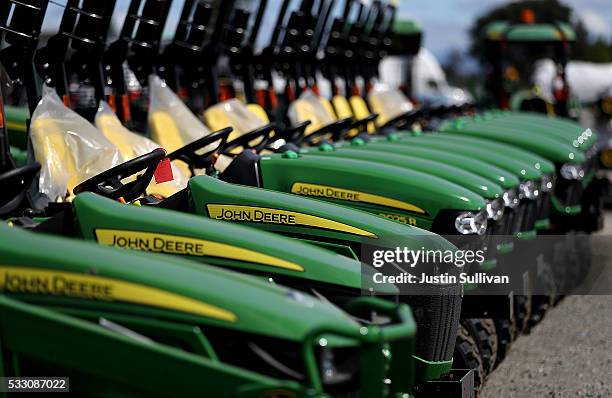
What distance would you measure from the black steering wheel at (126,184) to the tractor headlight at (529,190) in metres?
2.71

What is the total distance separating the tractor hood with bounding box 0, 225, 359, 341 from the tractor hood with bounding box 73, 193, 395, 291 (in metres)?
0.35

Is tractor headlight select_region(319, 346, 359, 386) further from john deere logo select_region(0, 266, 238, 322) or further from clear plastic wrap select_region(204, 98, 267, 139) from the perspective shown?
clear plastic wrap select_region(204, 98, 267, 139)

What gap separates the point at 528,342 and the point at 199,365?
168 inches

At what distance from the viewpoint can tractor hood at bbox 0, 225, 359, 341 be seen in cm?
308

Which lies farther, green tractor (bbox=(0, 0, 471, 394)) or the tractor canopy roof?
the tractor canopy roof

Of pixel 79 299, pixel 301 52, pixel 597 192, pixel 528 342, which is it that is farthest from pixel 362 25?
pixel 79 299

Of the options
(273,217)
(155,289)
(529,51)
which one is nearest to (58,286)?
(155,289)

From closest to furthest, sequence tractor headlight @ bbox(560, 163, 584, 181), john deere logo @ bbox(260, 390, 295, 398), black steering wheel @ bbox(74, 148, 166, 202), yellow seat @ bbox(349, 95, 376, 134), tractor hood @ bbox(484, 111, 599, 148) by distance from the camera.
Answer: john deere logo @ bbox(260, 390, 295, 398), black steering wheel @ bbox(74, 148, 166, 202), tractor headlight @ bbox(560, 163, 584, 181), tractor hood @ bbox(484, 111, 599, 148), yellow seat @ bbox(349, 95, 376, 134)

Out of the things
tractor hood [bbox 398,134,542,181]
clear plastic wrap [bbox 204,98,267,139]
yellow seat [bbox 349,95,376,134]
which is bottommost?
yellow seat [bbox 349,95,376,134]

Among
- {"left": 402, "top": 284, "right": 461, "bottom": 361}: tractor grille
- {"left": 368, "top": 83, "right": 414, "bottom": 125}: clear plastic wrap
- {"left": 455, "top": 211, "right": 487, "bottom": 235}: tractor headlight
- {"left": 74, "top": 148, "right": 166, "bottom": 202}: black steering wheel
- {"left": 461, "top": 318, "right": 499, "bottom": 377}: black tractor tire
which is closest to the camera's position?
{"left": 74, "top": 148, "right": 166, "bottom": 202}: black steering wheel

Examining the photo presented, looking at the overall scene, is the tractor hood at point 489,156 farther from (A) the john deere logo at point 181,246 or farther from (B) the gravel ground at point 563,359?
(A) the john deere logo at point 181,246

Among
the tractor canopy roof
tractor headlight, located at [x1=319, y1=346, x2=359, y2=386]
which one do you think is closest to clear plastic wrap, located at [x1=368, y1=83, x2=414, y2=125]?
the tractor canopy roof

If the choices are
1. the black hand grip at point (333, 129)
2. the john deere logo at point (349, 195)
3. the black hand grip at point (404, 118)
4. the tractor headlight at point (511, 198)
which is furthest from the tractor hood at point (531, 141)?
the john deere logo at point (349, 195)

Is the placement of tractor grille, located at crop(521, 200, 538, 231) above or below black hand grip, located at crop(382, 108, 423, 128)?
above
